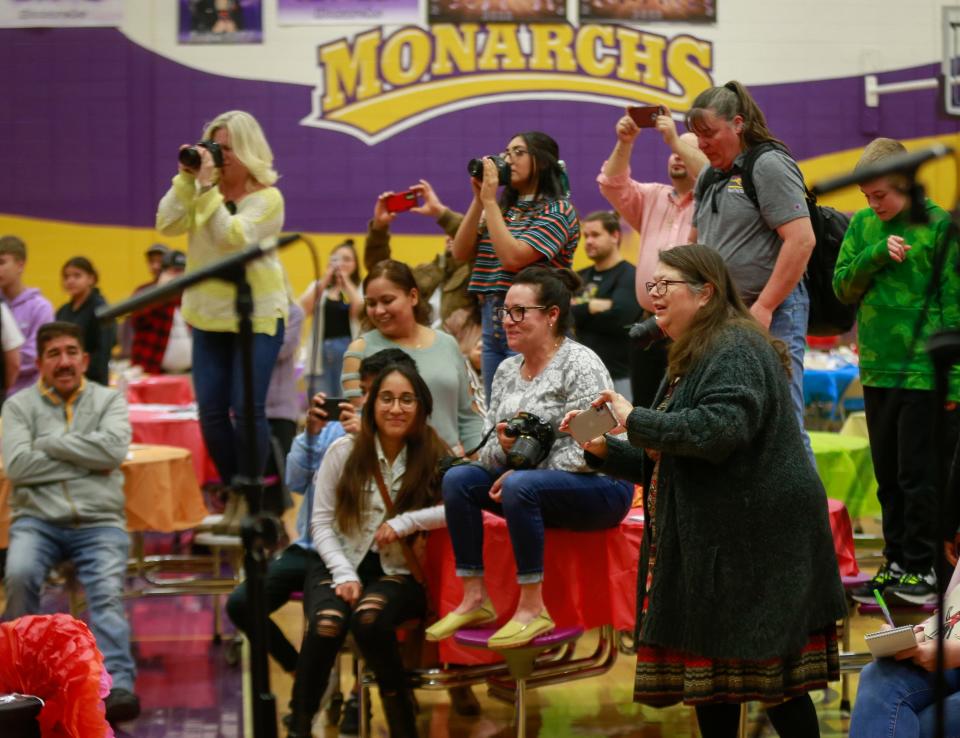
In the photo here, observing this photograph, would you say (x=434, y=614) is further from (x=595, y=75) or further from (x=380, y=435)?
(x=595, y=75)

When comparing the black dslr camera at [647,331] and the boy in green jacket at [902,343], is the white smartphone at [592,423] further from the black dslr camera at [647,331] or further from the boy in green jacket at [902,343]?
the boy in green jacket at [902,343]

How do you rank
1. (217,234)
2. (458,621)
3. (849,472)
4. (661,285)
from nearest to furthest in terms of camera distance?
1. (661,285)
2. (458,621)
3. (217,234)
4. (849,472)

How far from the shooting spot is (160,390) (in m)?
8.30

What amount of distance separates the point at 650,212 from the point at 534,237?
18.8 inches

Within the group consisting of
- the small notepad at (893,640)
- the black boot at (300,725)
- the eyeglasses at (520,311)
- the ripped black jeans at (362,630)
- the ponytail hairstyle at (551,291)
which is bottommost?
the black boot at (300,725)

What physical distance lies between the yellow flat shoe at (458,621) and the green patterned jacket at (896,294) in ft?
4.53

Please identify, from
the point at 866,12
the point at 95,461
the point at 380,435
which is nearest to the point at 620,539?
the point at 380,435

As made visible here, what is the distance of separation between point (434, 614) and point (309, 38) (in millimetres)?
7036

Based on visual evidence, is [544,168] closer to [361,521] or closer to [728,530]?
[361,521]

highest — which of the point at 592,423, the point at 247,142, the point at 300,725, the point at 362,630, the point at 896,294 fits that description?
the point at 247,142

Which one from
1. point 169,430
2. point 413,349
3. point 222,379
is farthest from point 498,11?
point 413,349

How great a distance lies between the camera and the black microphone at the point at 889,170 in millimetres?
1853

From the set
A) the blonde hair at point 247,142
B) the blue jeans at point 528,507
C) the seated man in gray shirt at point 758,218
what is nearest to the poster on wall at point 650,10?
the blonde hair at point 247,142

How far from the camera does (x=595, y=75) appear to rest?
405 inches
